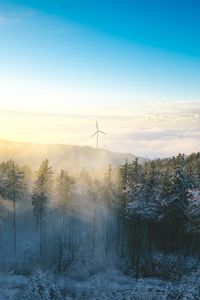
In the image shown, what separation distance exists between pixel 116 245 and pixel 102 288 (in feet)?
85.2

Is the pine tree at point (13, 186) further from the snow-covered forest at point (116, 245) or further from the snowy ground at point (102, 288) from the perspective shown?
the snowy ground at point (102, 288)

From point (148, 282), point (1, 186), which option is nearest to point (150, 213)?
point (148, 282)

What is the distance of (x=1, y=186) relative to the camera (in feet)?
206

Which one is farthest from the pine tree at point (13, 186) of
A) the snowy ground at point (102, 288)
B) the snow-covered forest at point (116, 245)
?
the snowy ground at point (102, 288)

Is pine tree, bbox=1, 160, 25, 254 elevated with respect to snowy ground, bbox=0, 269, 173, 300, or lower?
elevated

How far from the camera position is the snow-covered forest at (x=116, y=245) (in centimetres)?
3425

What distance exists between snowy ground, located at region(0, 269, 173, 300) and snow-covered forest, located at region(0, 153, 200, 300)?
101 mm

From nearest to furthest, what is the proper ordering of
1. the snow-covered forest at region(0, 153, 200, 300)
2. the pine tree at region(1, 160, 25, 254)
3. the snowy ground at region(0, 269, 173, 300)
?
the snowy ground at region(0, 269, 173, 300)
the snow-covered forest at region(0, 153, 200, 300)
the pine tree at region(1, 160, 25, 254)

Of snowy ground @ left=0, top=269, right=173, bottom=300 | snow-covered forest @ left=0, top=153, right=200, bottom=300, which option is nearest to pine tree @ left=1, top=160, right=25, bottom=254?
snow-covered forest @ left=0, top=153, right=200, bottom=300

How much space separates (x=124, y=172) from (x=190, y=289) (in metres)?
27.2

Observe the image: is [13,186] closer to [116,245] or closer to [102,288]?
[116,245]

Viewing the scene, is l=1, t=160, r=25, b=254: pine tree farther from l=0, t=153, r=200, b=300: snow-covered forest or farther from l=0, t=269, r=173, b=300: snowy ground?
l=0, t=269, r=173, b=300: snowy ground

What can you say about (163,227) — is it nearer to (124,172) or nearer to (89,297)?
(124,172)

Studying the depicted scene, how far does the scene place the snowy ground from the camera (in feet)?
105
